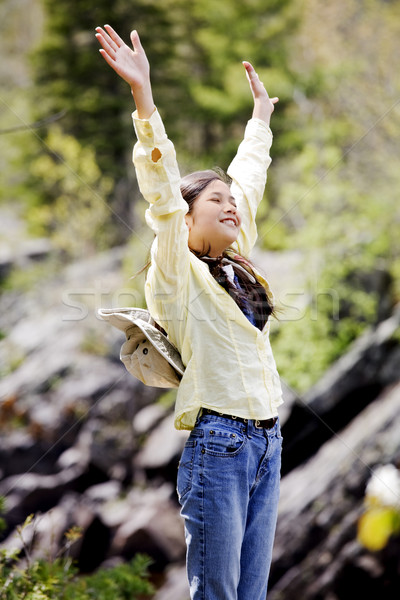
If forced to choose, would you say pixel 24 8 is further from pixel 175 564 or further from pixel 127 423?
pixel 175 564

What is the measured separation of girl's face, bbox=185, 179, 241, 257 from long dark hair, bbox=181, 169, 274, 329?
0.05ft

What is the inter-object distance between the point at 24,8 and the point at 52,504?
49.6 feet

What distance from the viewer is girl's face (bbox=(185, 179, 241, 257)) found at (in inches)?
62.1

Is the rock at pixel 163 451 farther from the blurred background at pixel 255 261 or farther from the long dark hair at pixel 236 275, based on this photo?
the long dark hair at pixel 236 275

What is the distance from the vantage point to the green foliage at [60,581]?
1945 mm

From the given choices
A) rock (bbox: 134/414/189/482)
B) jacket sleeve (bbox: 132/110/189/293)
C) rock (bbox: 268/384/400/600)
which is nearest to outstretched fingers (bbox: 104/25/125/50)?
jacket sleeve (bbox: 132/110/189/293)

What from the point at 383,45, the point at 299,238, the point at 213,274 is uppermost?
the point at 383,45

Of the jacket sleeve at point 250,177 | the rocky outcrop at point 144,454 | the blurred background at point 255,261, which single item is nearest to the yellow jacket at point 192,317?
the jacket sleeve at point 250,177

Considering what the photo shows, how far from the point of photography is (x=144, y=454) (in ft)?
22.8

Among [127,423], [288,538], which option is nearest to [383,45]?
[127,423]

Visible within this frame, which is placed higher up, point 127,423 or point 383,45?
point 383,45

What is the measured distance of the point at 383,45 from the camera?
8969 mm

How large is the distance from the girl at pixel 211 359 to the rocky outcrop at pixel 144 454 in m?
3.89

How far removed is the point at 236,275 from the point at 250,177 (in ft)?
1.26
